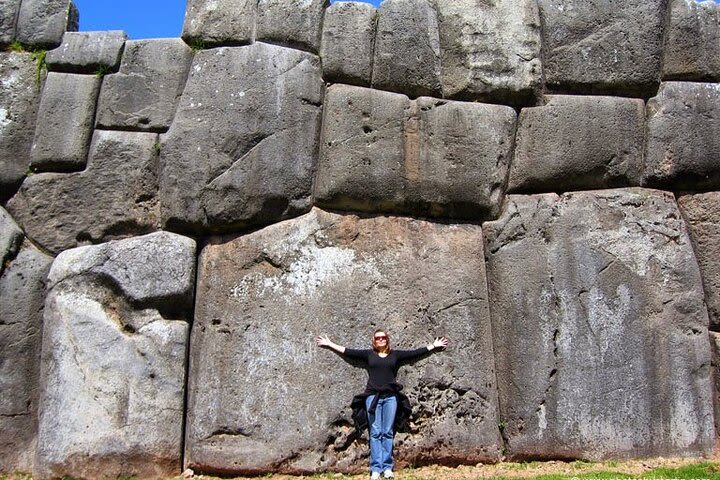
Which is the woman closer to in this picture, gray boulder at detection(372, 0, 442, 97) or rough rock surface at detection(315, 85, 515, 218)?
rough rock surface at detection(315, 85, 515, 218)

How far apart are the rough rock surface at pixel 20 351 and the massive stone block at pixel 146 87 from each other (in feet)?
4.65

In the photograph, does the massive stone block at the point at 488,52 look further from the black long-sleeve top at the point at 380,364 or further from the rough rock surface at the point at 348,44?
the black long-sleeve top at the point at 380,364

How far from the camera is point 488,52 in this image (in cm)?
632

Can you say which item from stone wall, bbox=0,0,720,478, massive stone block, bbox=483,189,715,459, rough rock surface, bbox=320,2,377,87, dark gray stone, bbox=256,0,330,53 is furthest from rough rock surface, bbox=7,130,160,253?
massive stone block, bbox=483,189,715,459

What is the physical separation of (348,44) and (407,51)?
542 mm

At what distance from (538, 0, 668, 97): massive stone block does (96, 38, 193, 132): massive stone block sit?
Result: 342 centimetres

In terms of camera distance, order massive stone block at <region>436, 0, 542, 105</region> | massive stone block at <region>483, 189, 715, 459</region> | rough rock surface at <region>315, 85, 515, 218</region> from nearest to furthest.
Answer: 1. massive stone block at <region>483, 189, 715, 459</region>
2. rough rock surface at <region>315, 85, 515, 218</region>
3. massive stone block at <region>436, 0, 542, 105</region>

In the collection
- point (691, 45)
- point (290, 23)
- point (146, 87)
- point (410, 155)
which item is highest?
point (290, 23)

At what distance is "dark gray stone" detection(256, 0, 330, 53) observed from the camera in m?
6.21

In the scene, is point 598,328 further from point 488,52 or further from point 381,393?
point 488,52

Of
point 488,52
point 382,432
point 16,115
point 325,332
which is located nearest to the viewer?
point 382,432

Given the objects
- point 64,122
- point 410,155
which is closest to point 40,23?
point 64,122

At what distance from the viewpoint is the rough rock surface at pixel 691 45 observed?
21.1 feet

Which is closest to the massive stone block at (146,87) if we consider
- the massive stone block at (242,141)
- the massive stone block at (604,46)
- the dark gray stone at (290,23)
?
the massive stone block at (242,141)
